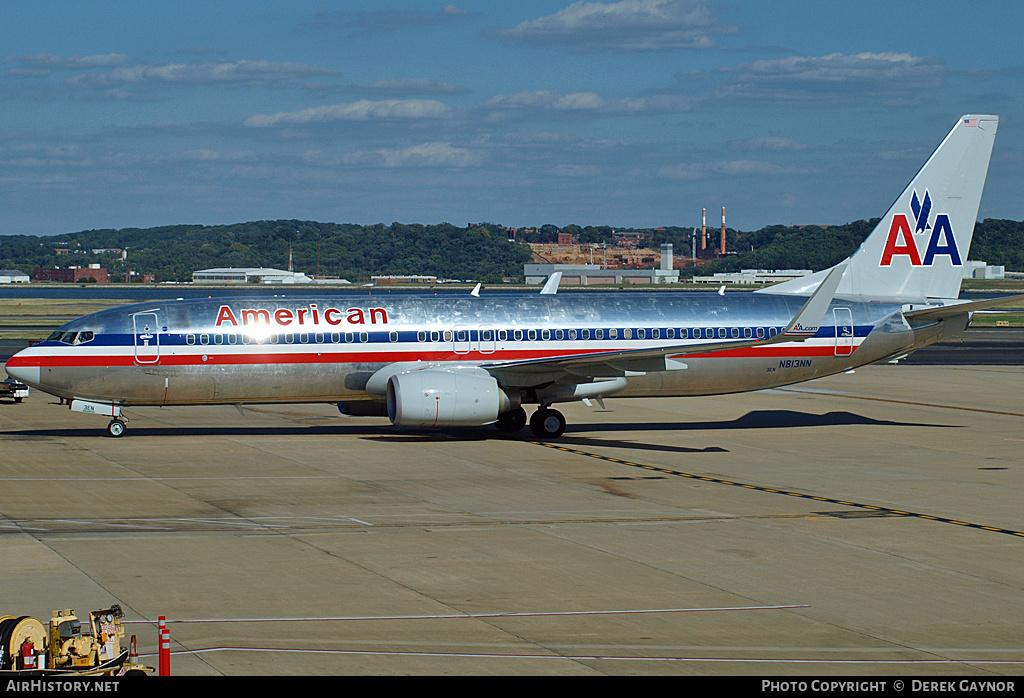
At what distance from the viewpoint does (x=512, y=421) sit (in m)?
35.9

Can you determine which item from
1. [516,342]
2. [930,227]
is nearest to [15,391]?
[516,342]

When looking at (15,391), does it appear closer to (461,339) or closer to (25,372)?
(25,372)

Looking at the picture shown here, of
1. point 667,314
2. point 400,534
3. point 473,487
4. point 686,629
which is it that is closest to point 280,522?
point 400,534

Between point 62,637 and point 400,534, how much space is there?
38.0 ft

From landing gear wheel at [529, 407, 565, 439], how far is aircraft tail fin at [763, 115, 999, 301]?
32.1ft

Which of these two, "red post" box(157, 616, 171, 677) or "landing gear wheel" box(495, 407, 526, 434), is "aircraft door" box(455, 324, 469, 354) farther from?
"red post" box(157, 616, 171, 677)

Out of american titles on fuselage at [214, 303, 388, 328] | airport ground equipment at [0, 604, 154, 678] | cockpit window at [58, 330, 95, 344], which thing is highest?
american titles on fuselage at [214, 303, 388, 328]

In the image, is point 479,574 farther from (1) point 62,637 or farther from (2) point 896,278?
(2) point 896,278

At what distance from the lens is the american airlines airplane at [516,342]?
110 ft

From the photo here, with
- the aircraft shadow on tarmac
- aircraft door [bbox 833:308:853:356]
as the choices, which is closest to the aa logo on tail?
aircraft door [bbox 833:308:853:356]

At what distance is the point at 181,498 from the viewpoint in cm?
2484

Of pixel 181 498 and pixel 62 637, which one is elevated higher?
pixel 62 637

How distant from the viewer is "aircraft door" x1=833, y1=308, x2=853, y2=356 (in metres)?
37.8

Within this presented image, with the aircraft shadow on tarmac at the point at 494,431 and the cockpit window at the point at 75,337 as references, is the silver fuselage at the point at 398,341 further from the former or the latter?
the aircraft shadow on tarmac at the point at 494,431
